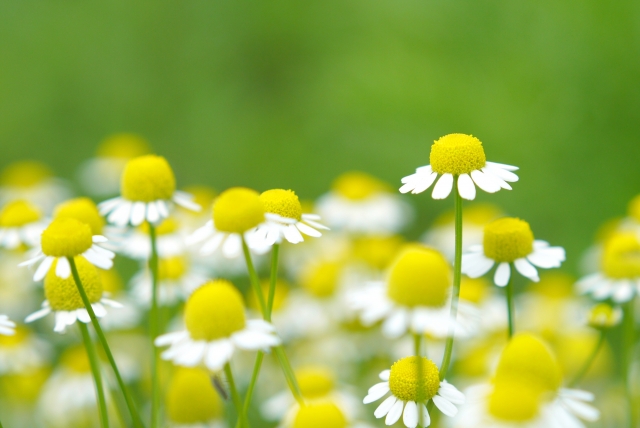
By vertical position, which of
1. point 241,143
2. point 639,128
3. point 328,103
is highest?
point 639,128

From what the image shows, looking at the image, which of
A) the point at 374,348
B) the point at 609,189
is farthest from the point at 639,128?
the point at 374,348

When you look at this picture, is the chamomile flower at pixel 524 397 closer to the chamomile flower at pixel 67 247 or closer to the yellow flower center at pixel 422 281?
the yellow flower center at pixel 422 281

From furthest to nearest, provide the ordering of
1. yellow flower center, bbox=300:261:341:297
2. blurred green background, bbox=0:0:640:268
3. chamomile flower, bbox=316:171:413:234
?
1. blurred green background, bbox=0:0:640:268
2. chamomile flower, bbox=316:171:413:234
3. yellow flower center, bbox=300:261:341:297

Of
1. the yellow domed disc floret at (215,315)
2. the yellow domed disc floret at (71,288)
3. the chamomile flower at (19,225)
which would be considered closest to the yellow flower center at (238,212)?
the yellow domed disc floret at (215,315)

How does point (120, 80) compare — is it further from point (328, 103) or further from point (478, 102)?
point (478, 102)

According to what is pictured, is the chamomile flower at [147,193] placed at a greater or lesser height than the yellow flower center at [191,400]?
greater

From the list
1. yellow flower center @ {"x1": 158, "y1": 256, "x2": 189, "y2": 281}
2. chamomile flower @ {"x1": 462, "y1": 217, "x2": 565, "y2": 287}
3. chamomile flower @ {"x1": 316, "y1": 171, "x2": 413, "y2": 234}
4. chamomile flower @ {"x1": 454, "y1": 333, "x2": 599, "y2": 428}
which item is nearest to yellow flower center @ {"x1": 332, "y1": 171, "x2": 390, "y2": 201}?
chamomile flower @ {"x1": 316, "y1": 171, "x2": 413, "y2": 234}

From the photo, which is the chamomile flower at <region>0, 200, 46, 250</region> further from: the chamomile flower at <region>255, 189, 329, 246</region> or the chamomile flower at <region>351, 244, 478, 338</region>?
the chamomile flower at <region>351, 244, 478, 338</region>
